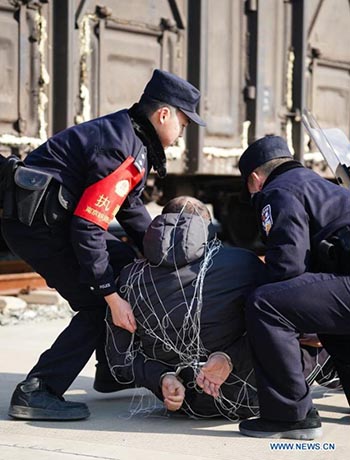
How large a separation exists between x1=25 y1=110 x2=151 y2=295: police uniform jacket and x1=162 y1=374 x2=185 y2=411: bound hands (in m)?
0.44

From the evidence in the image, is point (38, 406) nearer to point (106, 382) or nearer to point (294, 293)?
point (106, 382)

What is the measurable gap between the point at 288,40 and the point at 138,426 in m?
6.48

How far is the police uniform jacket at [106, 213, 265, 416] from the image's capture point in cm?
431

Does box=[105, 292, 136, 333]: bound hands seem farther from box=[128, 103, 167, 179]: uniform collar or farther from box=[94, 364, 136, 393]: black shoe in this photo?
box=[128, 103, 167, 179]: uniform collar

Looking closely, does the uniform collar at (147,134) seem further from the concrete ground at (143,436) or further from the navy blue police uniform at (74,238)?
the concrete ground at (143,436)

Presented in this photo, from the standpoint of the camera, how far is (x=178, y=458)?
384 centimetres

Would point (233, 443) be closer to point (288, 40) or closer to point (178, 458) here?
point (178, 458)

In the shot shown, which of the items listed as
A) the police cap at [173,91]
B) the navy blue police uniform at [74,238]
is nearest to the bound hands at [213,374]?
the navy blue police uniform at [74,238]

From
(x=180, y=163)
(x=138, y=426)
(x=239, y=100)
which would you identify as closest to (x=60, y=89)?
(x=180, y=163)

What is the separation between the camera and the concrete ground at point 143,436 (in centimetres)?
390

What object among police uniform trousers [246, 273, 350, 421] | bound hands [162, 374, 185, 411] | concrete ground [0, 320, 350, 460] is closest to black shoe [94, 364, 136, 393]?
concrete ground [0, 320, 350, 460]

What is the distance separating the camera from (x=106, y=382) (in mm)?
4891

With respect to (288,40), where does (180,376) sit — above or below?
below

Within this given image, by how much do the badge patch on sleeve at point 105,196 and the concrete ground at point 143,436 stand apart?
2.76 feet
